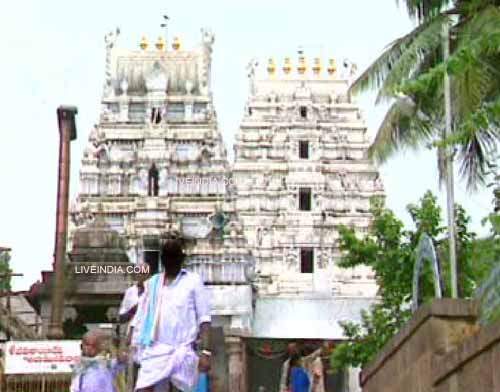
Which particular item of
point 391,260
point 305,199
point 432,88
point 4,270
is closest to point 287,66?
point 305,199

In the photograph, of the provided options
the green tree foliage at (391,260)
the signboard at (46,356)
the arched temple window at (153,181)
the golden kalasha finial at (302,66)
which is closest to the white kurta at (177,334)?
the signboard at (46,356)

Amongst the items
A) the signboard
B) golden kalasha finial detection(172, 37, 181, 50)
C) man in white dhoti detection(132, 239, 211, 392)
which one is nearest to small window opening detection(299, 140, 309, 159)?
golden kalasha finial detection(172, 37, 181, 50)

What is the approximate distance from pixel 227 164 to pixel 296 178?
340 centimetres

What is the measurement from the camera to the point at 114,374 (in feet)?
32.1

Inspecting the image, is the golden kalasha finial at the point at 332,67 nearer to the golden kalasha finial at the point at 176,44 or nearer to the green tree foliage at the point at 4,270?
the golden kalasha finial at the point at 176,44

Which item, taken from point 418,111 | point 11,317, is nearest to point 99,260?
point 11,317

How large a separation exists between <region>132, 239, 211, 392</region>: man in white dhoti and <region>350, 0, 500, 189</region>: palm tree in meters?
8.40

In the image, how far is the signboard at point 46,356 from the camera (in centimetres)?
2075

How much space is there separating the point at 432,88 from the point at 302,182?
3963cm

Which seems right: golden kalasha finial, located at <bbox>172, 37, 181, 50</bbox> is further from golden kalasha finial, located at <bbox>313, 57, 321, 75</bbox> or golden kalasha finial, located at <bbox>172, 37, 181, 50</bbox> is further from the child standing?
the child standing

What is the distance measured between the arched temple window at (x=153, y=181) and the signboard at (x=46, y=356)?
3474cm

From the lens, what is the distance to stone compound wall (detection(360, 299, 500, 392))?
25.6 feet

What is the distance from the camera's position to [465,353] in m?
8.40

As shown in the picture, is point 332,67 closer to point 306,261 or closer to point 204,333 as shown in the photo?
point 306,261
